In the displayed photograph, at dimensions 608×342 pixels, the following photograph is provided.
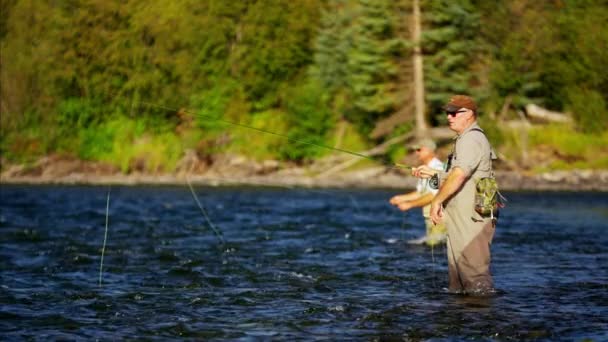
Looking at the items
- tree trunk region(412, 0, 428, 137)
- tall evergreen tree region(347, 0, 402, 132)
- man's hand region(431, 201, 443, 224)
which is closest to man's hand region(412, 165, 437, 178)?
man's hand region(431, 201, 443, 224)

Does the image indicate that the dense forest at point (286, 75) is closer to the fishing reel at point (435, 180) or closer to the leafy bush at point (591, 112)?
the leafy bush at point (591, 112)

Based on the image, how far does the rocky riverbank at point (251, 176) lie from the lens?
31.8 m

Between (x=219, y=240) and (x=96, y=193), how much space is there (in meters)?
16.6

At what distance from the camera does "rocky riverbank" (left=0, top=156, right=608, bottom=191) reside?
31750 mm

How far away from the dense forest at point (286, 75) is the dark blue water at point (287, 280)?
17948mm

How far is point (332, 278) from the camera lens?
10.6 meters

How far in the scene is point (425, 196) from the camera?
364 inches

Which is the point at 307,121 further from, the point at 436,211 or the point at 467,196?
the point at 436,211

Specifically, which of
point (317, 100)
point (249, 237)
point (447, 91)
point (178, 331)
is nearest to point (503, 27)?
point (447, 91)

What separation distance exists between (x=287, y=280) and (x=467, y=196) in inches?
109

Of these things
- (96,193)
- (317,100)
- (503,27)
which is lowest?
(96,193)

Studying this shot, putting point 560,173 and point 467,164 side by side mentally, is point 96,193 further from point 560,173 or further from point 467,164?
point 467,164

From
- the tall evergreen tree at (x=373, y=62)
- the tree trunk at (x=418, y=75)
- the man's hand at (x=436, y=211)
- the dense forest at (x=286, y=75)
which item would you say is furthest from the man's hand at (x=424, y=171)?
the tall evergreen tree at (x=373, y=62)

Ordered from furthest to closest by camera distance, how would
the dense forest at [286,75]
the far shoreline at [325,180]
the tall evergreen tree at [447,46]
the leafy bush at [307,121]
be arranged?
the leafy bush at [307,121] < the tall evergreen tree at [447,46] < the dense forest at [286,75] < the far shoreline at [325,180]
